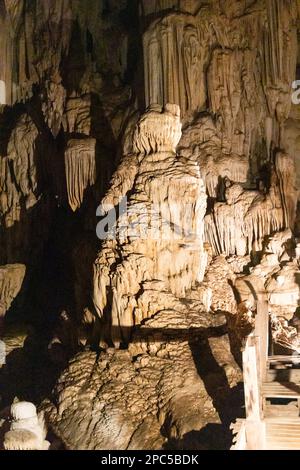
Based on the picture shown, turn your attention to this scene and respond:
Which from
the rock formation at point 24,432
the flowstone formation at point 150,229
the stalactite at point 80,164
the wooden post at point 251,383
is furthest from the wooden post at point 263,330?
the stalactite at point 80,164

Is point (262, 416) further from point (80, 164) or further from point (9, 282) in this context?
point (9, 282)

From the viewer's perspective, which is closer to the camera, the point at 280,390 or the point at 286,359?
the point at 280,390

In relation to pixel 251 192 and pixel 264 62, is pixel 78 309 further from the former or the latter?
pixel 264 62

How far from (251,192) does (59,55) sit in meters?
4.37

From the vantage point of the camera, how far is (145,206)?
8672 mm

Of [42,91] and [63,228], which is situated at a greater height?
[42,91]

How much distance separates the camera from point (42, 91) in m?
13.1

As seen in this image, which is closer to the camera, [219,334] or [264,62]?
[219,334]

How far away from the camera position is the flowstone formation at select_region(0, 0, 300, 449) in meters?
7.75

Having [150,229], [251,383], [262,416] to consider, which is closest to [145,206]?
[150,229]

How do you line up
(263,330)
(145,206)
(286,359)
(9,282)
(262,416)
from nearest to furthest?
1. (262,416)
2. (263,330)
3. (286,359)
4. (145,206)
5. (9,282)

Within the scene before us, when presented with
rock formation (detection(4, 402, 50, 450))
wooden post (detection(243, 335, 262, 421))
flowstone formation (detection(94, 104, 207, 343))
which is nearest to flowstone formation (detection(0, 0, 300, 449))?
flowstone formation (detection(94, 104, 207, 343))

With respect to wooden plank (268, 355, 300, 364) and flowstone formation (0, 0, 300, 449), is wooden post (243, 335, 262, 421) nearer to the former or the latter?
flowstone formation (0, 0, 300, 449)

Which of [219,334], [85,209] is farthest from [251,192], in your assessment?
[219,334]
